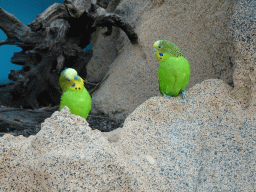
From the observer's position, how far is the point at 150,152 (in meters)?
1.77

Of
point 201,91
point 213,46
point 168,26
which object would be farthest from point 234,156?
point 168,26

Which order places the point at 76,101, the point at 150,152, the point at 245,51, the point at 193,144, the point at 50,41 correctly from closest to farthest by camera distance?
the point at 150,152, the point at 193,144, the point at 245,51, the point at 76,101, the point at 50,41

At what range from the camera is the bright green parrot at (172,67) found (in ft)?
7.48

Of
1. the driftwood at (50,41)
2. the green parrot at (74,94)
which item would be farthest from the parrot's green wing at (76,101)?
the driftwood at (50,41)

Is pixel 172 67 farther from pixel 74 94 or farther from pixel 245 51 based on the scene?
pixel 74 94

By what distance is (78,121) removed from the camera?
171 centimetres

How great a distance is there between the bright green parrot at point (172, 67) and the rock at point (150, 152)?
191 mm

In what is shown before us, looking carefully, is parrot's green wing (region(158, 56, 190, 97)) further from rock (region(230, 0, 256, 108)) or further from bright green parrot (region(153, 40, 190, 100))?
rock (region(230, 0, 256, 108))

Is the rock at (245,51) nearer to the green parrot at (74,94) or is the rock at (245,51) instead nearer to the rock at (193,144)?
the rock at (193,144)

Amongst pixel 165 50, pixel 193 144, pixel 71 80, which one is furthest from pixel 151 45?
pixel 193 144

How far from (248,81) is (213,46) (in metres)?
1.21

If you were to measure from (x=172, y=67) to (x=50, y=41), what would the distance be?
211cm

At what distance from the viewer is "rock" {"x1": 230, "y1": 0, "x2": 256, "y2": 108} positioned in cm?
199

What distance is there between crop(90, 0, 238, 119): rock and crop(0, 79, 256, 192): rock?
35.5 inches
